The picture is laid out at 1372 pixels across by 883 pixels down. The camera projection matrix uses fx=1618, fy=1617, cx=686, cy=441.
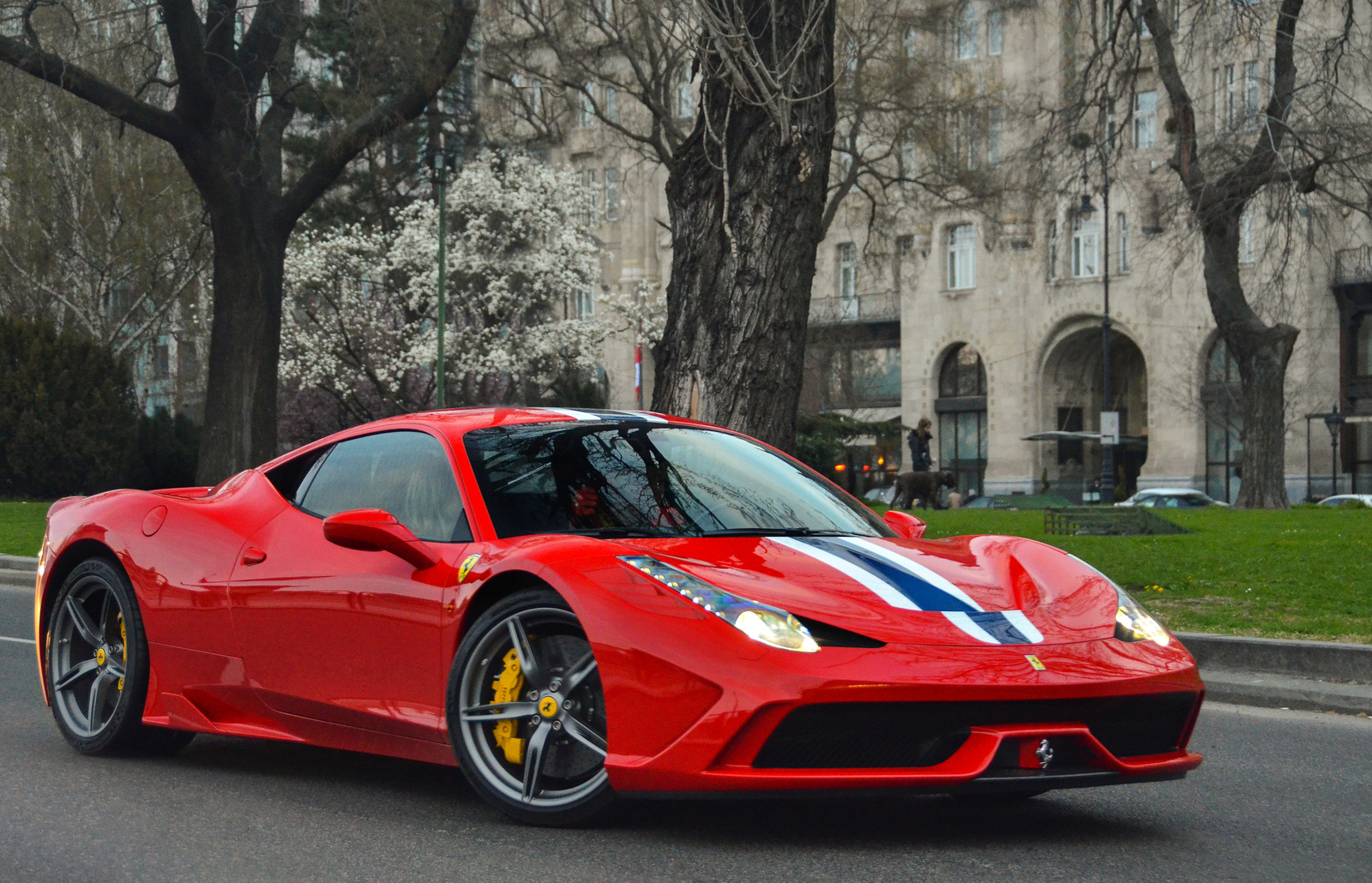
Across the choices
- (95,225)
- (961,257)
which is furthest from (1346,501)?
A: (95,225)

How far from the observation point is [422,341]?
41719 millimetres

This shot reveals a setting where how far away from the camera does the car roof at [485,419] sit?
5602 mm

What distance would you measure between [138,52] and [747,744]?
21.2 metres

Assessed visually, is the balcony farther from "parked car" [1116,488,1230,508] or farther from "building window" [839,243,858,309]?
"parked car" [1116,488,1230,508]

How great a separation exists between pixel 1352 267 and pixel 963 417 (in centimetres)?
1496

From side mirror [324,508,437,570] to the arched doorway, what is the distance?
174ft

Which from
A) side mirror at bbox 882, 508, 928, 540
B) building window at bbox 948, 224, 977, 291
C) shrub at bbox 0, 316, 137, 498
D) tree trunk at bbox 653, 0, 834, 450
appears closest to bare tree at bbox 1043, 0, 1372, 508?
tree trunk at bbox 653, 0, 834, 450

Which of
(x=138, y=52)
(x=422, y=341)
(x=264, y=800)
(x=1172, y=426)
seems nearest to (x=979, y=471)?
(x=1172, y=426)

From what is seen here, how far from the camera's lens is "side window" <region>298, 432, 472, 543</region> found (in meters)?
5.25

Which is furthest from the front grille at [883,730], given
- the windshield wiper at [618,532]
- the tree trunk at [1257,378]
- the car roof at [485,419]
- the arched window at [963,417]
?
the arched window at [963,417]

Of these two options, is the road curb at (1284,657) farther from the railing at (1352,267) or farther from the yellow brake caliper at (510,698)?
the railing at (1352,267)

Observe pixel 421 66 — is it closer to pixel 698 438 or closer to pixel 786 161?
pixel 786 161

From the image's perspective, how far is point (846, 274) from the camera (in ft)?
208

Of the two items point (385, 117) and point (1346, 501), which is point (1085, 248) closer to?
point (1346, 501)
